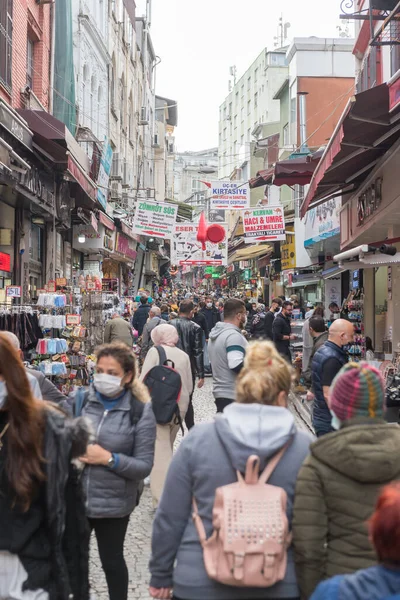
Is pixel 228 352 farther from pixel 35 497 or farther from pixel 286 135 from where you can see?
pixel 286 135

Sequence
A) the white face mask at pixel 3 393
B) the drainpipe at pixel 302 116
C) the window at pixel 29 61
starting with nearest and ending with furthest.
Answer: the white face mask at pixel 3 393
the window at pixel 29 61
the drainpipe at pixel 302 116

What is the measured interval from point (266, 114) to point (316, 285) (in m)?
30.4

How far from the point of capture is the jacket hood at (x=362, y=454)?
9.75ft

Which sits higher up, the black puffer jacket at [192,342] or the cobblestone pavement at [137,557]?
the black puffer jacket at [192,342]

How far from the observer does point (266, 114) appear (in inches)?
2216

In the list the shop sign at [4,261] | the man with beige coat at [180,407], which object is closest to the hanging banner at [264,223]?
the shop sign at [4,261]

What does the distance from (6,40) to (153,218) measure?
990 cm

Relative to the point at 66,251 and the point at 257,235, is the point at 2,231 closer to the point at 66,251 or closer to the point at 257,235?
the point at 66,251

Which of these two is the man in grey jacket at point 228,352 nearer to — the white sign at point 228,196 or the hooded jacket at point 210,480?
the hooded jacket at point 210,480

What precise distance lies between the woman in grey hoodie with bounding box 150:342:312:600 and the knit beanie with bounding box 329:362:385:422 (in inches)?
9.1

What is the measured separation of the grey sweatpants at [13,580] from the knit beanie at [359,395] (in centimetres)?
154

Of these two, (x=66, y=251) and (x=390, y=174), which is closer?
(x=390, y=174)

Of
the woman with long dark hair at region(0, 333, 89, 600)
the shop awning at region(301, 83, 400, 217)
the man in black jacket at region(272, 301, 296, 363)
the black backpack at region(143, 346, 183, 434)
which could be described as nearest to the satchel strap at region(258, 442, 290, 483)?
the woman with long dark hair at region(0, 333, 89, 600)

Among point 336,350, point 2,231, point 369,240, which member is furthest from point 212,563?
point 369,240
